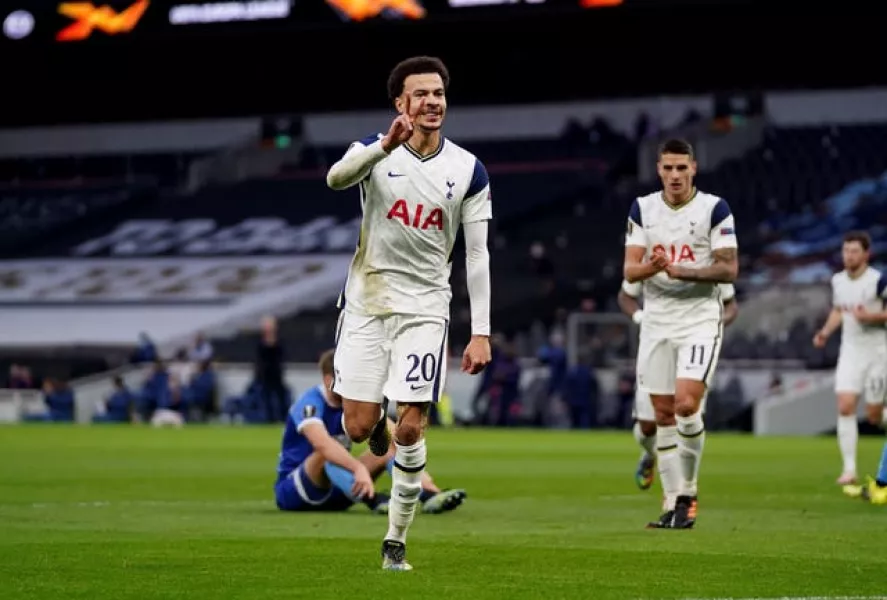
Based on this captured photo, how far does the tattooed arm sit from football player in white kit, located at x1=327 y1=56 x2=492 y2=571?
2.80 metres

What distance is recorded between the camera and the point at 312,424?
40.6 feet

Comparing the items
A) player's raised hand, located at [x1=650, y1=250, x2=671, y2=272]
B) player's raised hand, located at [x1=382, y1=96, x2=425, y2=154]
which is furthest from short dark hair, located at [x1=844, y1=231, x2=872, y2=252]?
player's raised hand, located at [x1=382, y1=96, x2=425, y2=154]

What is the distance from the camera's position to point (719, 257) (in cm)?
1200

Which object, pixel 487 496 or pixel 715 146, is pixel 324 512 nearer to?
pixel 487 496

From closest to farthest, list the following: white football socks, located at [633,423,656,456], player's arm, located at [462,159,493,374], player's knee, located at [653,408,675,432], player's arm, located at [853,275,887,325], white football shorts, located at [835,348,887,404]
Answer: player's arm, located at [462,159,493,374] < player's knee, located at [653,408,675,432] < white football socks, located at [633,423,656,456] < player's arm, located at [853,275,887,325] < white football shorts, located at [835,348,887,404]

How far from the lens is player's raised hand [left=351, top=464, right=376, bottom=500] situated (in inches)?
473

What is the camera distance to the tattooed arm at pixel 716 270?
11711 millimetres

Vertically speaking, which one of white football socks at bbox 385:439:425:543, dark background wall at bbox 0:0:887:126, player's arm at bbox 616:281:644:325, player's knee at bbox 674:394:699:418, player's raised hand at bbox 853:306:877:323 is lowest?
white football socks at bbox 385:439:425:543

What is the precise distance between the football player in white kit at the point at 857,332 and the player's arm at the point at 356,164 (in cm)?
860

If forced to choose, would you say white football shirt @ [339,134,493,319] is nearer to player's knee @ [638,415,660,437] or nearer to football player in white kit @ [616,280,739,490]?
football player in white kit @ [616,280,739,490]

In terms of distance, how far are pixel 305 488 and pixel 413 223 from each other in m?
4.29

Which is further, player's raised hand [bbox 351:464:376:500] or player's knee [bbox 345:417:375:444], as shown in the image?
player's raised hand [bbox 351:464:376:500]

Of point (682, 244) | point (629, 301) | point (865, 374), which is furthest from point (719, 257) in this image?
point (865, 374)

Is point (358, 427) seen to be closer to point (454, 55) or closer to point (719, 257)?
point (719, 257)
